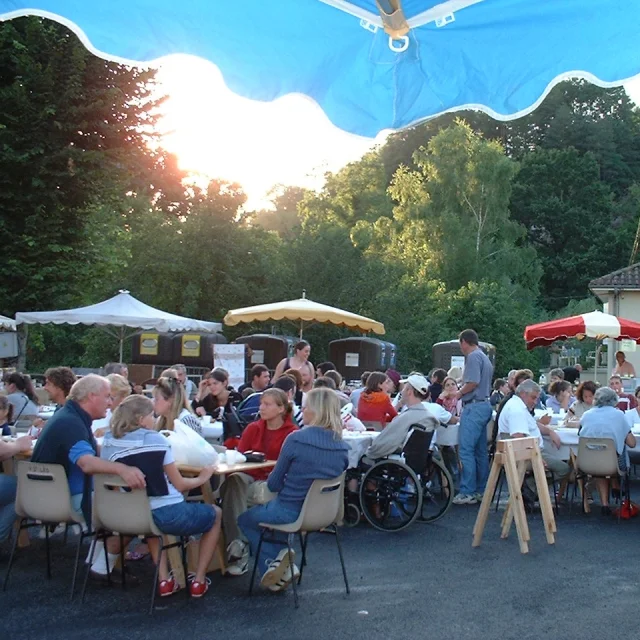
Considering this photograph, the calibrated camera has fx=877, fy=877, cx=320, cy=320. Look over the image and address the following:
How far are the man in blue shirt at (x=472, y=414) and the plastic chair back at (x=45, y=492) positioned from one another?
16.2ft

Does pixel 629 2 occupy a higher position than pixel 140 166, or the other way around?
pixel 140 166

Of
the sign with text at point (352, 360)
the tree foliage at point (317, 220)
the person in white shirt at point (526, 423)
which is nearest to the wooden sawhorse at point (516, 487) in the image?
the person in white shirt at point (526, 423)

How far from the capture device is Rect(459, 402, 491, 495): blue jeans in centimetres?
964

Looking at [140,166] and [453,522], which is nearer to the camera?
[453,522]

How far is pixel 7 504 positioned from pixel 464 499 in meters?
5.06

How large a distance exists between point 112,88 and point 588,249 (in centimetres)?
4352

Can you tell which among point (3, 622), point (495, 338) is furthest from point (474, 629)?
point (495, 338)

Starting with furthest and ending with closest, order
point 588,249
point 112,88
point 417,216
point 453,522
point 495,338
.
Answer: point 588,249, point 417,216, point 495,338, point 112,88, point 453,522

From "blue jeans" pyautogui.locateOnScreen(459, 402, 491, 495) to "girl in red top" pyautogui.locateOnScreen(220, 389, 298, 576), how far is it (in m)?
3.45

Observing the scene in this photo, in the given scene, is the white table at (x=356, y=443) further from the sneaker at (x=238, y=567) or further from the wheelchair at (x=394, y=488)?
the sneaker at (x=238, y=567)

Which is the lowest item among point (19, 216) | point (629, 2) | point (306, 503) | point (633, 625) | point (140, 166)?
point (633, 625)

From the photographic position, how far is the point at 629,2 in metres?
2.49

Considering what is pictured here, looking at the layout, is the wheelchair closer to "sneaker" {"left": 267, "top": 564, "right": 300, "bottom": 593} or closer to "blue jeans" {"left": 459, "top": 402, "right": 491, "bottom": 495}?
"blue jeans" {"left": 459, "top": 402, "right": 491, "bottom": 495}

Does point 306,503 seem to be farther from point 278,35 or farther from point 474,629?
point 278,35
